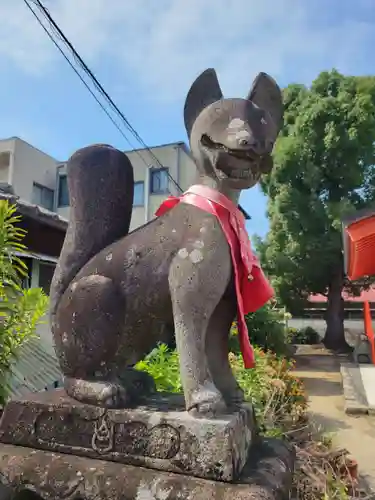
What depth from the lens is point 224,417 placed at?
1.10 m

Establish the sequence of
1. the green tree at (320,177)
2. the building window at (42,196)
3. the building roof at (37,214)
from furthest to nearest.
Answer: the building window at (42,196) < the green tree at (320,177) < the building roof at (37,214)

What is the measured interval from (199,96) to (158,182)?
38.3 ft

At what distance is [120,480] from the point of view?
43.3 inches

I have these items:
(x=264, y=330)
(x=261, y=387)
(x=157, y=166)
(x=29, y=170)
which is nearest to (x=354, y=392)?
(x=264, y=330)

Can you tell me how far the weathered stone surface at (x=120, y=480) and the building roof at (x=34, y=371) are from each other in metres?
1.53

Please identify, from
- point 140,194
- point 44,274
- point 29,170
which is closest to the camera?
Result: point 44,274

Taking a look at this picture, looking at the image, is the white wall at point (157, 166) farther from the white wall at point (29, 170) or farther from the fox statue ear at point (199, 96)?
the fox statue ear at point (199, 96)

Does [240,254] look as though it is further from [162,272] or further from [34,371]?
[34,371]

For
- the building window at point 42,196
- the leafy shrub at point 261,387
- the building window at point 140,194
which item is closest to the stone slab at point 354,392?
the leafy shrub at point 261,387

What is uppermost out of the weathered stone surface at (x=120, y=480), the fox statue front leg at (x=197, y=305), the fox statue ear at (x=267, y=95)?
the fox statue ear at (x=267, y=95)

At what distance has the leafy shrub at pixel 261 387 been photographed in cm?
288

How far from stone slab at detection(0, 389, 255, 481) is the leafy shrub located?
1382 mm

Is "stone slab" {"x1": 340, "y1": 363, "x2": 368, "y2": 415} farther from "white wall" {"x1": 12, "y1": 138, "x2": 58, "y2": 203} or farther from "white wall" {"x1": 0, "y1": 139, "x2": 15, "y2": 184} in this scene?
"white wall" {"x1": 0, "y1": 139, "x2": 15, "y2": 184}

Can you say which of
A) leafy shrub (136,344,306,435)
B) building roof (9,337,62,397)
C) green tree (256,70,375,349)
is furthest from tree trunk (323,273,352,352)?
building roof (9,337,62,397)
